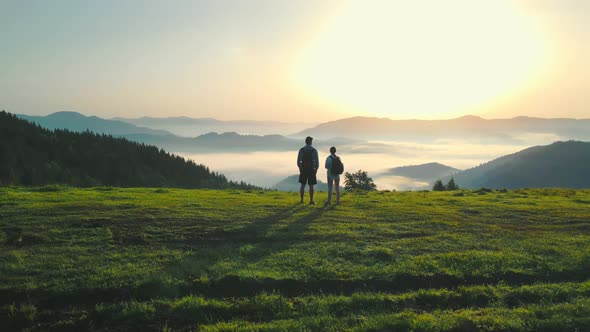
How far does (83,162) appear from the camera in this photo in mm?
102375

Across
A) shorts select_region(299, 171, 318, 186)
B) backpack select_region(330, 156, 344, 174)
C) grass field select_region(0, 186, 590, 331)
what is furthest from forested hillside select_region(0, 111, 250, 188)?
backpack select_region(330, 156, 344, 174)

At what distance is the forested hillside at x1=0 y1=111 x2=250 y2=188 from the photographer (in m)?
73.8

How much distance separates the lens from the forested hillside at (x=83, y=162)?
73.8 m

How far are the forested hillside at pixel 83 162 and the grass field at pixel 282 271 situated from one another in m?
55.5

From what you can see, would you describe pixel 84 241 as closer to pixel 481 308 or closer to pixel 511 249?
pixel 481 308

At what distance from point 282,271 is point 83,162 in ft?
347

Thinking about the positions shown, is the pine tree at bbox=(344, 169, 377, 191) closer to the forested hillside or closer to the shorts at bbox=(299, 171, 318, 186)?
the forested hillside

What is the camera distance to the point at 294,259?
12.0 m

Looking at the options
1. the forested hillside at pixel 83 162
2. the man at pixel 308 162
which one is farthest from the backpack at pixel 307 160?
the forested hillside at pixel 83 162

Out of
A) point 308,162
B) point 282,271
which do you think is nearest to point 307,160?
point 308,162

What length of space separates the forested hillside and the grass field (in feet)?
182

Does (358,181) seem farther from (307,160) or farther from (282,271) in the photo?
(282,271)

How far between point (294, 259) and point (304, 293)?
1.98m

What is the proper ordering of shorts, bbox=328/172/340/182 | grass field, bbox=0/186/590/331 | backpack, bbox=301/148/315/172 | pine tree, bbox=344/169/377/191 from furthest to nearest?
1. pine tree, bbox=344/169/377/191
2. shorts, bbox=328/172/340/182
3. backpack, bbox=301/148/315/172
4. grass field, bbox=0/186/590/331
